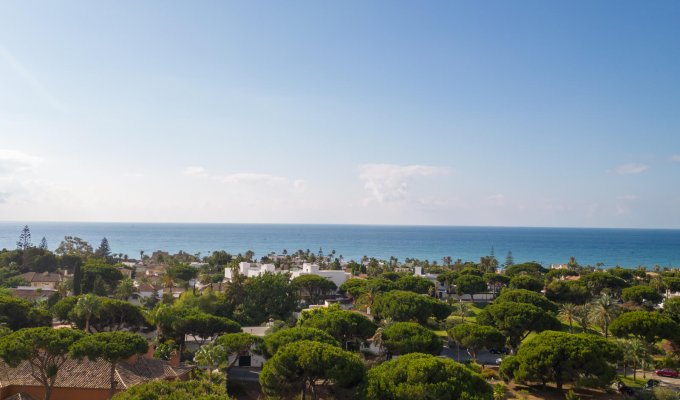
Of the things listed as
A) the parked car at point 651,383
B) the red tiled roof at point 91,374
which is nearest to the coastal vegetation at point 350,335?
the red tiled roof at point 91,374

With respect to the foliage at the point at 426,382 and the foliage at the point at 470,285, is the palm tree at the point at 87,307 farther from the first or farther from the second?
the foliage at the point at 470,285

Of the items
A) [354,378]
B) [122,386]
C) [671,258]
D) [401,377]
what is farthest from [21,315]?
[671,258]

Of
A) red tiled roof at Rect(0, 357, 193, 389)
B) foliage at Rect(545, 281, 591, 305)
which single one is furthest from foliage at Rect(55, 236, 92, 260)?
foliage at Rect(545, 281, 591, 305)

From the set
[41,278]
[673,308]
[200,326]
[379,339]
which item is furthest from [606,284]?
[41,278]

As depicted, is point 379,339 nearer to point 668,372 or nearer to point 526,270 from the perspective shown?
point 668,372

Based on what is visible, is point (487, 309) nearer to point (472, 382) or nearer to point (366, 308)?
point (366, 308)

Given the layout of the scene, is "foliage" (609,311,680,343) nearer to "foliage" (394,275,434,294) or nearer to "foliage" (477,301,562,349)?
"foliage" (477,301,562,349)
